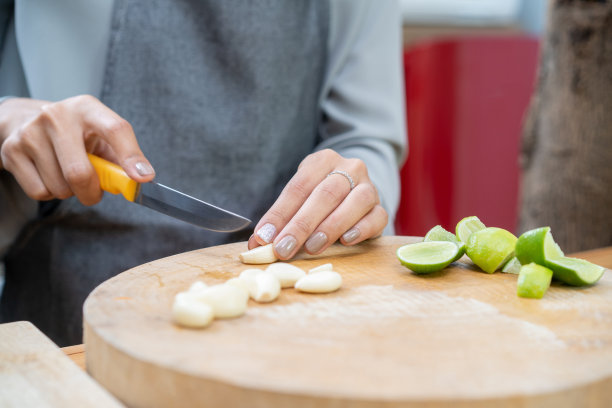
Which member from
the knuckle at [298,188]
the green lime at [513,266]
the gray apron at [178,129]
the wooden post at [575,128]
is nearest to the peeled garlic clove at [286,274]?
the knuckle at [298,188]

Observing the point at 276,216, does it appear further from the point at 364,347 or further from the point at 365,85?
the point at 365,85

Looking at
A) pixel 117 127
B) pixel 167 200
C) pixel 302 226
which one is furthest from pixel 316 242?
pixel 117 127

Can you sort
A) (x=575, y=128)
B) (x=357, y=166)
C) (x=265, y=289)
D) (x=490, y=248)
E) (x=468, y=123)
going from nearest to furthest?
(x=265, y=289), (x=490, y=248), (x=357, y=166), (x=575, y=128), (x=468, y=123)

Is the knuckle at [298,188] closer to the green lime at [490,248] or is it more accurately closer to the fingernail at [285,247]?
the fingernail at [285,247]

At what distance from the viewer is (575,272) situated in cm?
87

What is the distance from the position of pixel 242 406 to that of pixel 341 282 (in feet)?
1.06

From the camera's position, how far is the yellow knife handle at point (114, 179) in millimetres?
996

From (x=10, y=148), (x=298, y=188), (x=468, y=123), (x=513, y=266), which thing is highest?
(x=10, y=148)

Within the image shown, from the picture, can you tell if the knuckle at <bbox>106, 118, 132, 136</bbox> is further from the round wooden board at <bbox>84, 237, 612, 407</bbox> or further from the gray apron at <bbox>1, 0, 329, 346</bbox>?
the gray apron at <bbox>1, 0, 329, 346</bbox>

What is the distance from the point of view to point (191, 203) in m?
1.03

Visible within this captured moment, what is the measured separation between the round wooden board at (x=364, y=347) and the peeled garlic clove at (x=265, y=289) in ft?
0.03

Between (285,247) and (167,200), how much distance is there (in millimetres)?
213

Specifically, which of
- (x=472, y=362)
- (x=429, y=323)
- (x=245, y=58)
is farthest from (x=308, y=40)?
(x=472, y=362)

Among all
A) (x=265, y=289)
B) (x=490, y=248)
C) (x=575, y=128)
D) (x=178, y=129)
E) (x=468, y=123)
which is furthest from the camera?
(x=468, y=123)
